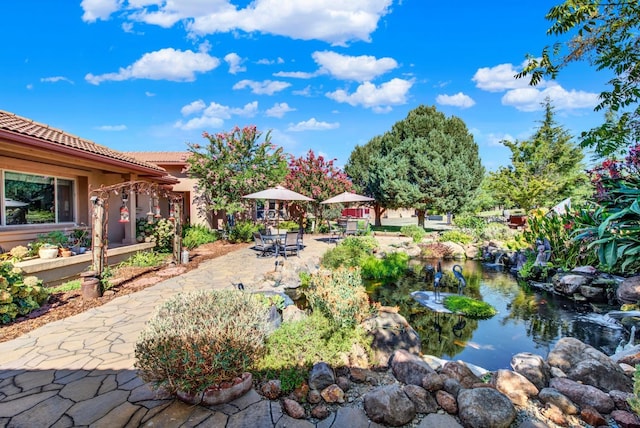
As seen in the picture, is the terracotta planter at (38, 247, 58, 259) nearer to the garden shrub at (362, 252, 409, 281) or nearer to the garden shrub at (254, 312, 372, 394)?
the garden shrub at (254, 312, 372, 394)

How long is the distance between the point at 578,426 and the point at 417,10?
11.7m

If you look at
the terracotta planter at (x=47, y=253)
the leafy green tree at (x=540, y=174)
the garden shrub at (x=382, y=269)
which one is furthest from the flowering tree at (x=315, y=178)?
the terracotta planter at (x=47, y=253)

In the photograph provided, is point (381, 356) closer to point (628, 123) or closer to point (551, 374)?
point (551, 374)

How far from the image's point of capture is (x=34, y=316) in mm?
5336

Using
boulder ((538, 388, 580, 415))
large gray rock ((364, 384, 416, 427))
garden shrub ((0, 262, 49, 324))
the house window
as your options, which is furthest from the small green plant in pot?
the house window

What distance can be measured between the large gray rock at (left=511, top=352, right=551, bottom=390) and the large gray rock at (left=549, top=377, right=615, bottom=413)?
0.19m

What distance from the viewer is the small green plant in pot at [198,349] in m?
2.69

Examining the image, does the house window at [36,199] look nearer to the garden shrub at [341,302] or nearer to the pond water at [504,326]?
the garden shrub at [341,302]

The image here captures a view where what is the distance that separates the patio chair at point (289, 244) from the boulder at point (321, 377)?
302 inches

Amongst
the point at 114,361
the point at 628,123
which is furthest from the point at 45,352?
the point at 628,123

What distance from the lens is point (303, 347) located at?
394 centimetres

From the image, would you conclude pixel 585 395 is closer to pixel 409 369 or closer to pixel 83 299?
pixel 409 369

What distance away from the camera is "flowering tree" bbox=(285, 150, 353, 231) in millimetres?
17797

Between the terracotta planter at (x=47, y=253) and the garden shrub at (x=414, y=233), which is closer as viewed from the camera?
the terracotta planter at (x=47, y=253)
